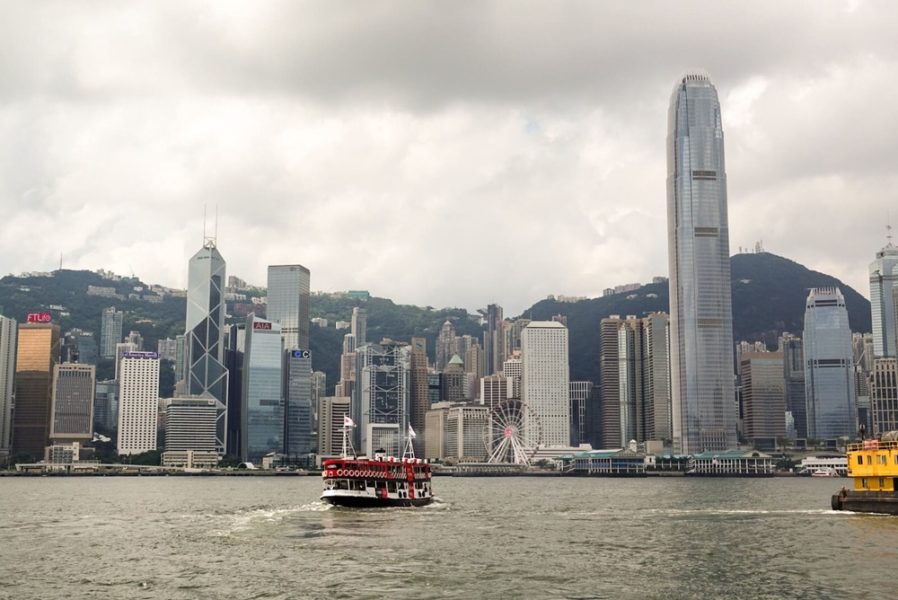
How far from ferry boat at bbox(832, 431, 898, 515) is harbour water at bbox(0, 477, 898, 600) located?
125cm

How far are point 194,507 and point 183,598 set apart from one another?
71488 millimetres

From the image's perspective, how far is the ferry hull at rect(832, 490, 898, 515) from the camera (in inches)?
3342

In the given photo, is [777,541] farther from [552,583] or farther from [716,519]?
[552,583]

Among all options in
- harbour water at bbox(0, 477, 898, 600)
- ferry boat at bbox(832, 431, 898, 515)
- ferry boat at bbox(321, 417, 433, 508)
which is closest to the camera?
harbour water at bbox(0, 477, 898, 600)

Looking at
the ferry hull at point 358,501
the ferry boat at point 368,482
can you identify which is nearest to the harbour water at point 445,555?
the ferry hull at point 358,501

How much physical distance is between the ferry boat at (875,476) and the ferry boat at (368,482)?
41657 mm

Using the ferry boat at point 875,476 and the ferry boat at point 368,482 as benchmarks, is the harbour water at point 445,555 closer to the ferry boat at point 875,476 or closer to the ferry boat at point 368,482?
the ferry boat at point 875,476

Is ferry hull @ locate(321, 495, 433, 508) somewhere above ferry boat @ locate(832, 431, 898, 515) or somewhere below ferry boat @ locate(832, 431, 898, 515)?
below

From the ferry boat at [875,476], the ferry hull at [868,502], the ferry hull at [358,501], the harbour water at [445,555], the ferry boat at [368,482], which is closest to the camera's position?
the harbour water at [445,555]

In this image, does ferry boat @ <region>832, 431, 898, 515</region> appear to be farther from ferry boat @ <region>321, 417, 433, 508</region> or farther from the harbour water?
ferry boat @ <region>321, 417, 433, 508</region>

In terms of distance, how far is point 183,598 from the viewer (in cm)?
5025

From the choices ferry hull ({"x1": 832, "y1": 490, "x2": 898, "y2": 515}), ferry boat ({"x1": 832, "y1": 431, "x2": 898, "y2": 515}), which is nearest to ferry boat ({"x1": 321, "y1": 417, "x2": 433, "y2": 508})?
ferry hull ({"x1": 832, "y1": 490, "x2": 898, "y2": 515})

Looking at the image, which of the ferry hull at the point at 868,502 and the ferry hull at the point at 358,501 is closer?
the ferry hull at the point at 868,502

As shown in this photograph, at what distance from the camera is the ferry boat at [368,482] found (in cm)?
10094
